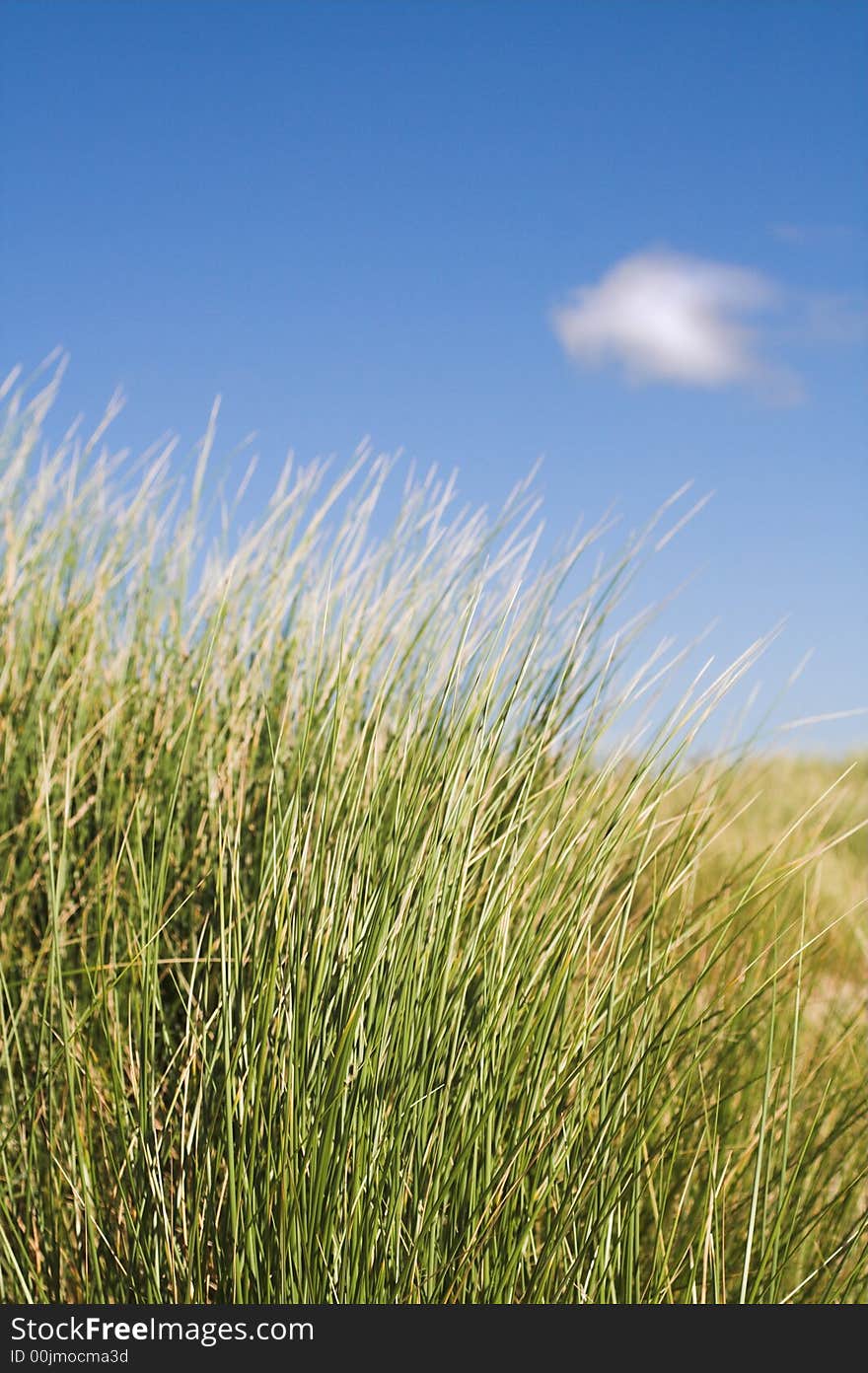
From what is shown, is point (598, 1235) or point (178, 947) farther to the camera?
point (178, 947)

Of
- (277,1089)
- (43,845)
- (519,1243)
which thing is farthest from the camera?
(43,845)

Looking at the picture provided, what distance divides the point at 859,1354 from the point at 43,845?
59.0 inches

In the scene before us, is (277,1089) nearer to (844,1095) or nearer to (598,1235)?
(598,1235)

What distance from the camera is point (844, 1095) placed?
1.71 meters

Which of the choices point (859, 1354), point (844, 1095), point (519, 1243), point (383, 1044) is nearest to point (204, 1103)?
point (383, 1044)

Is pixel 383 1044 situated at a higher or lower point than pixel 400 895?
lower

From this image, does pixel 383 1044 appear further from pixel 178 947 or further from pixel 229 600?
pixel 229 600

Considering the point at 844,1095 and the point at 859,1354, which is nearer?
the point at 859,1354

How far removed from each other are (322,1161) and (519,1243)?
0.66 feet

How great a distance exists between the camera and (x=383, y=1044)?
962mm

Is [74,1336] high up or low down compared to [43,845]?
down

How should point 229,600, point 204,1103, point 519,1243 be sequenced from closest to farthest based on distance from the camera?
point 519,1243, point 204,1103, point 229,600

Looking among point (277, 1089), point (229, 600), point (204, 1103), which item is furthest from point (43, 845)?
point (277, 1089)

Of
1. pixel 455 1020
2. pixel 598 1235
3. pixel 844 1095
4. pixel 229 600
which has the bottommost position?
pixel 844 1095
